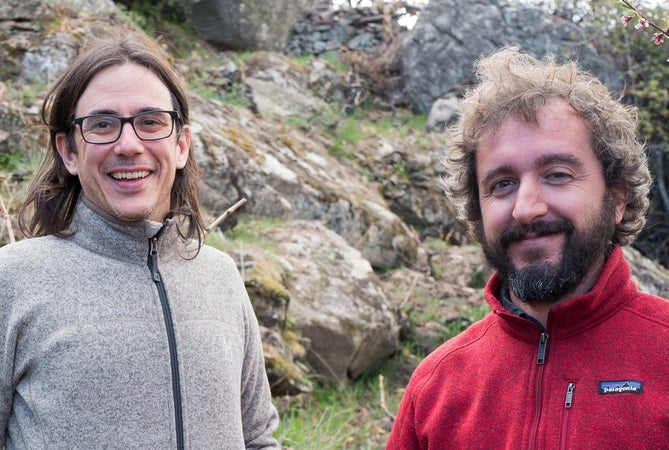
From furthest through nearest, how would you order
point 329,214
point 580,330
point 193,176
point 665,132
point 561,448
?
point 665,132 → point 329,214 → point 193,176 → point 580,330 → point 561,448

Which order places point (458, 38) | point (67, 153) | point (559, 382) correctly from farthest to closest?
point (458, 38)
point (67, 153)
point (559, 382)

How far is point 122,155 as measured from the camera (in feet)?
6.45

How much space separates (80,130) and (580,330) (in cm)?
148

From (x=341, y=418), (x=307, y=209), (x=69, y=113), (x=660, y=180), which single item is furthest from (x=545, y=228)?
(x=660, y=180)

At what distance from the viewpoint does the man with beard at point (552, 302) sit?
1.77 metres

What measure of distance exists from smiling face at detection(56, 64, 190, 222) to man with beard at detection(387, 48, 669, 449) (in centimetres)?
95

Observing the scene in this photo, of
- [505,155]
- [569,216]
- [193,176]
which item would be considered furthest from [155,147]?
[569,216]

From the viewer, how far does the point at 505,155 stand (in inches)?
78.1

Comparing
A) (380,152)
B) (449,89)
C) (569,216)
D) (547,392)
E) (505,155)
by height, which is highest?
(449,89)

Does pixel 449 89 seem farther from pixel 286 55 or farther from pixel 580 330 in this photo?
pixel 580 330

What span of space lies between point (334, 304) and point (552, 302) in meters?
3.62

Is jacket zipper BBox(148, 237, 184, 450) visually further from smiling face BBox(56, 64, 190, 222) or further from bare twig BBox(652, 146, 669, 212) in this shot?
bare twig BBox(652, 146, 669, 212)

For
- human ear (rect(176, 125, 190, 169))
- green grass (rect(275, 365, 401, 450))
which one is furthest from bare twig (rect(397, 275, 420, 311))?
human ear (rect(176, 125, 190, 169))

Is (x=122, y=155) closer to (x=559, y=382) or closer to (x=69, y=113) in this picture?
(x=69, y=113)
